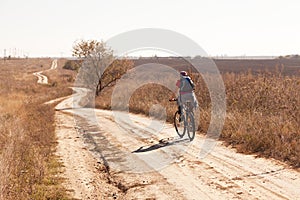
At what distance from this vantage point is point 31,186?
22.1 ft

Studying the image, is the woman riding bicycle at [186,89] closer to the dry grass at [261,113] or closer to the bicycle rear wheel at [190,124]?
the bicycle rear wheel at [190,124]

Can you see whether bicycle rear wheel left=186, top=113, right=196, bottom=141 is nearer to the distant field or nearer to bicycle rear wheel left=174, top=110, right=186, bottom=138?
bicycle rear wheel left=174, top=110, right=186, bottom=138

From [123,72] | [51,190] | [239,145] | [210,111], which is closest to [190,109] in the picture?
[239,145]

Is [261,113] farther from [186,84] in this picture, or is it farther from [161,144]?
[161,144]

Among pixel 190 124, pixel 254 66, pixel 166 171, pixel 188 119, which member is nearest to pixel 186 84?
pixel 188 119

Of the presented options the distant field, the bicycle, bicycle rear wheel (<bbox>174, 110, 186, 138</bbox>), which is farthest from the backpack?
the distant field

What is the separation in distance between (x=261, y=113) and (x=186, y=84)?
3056 mm

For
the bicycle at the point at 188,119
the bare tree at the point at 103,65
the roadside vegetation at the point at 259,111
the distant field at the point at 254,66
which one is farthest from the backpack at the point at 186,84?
the bare tree at the point at 103,65

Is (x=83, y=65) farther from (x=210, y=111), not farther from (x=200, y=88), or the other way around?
(x=210, y=111)

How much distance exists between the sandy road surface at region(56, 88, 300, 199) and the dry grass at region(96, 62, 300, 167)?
74 centimetres

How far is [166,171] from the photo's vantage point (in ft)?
25.2

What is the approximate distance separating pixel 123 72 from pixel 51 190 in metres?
29.6

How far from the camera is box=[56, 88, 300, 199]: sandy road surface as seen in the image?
6.25 metres

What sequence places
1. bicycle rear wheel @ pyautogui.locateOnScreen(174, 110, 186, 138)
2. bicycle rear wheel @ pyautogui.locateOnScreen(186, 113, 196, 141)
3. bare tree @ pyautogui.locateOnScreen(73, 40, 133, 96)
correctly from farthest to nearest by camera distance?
bare tree @ pyautogui.locateOnScreen(73, 40, 133, 96), bicycle rear wheel @ pyautogui.locateOnScreen(174, 110, 186, 138), bicycle rear wheel @ pyautogui.locateOnScreen(186, 113, 196, 141)
